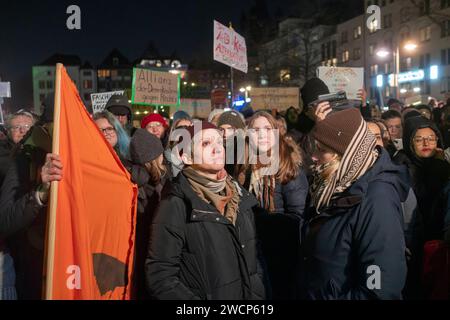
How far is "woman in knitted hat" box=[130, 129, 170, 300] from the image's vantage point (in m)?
3.71

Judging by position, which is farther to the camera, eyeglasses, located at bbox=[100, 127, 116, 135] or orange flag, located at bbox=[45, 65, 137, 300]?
eyeglasses, located at bbox=[100, 127, 116, 135]

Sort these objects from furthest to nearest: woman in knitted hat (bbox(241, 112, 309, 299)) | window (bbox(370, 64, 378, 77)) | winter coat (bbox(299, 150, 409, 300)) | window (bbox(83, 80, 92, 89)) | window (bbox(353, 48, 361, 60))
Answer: window (bbox(83, 80, 92, 89)) < window (bbox(353, 48, 361, 60)) < window (bbox(370, 64, 378, 77)) < woman in knitted hat (bbox(241, 112, 309, 299)) < winter coat (bbox(299, 150, 409, 300))

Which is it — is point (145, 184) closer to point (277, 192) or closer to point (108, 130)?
point (108, 130)

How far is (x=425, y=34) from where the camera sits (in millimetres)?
54781

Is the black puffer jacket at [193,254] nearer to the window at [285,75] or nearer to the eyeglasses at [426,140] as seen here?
the eyeglasses at [426,140]

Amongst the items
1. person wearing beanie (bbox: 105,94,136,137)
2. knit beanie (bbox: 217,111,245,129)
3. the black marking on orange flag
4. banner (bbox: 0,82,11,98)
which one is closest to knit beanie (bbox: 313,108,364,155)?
the black marking on orange flag

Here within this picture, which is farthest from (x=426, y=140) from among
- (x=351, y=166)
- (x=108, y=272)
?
(x=108, y=272)

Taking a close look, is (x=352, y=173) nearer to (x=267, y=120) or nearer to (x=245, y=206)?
(x=245, y=206)

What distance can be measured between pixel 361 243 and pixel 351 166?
450 mm

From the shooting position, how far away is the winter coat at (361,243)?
109 inches

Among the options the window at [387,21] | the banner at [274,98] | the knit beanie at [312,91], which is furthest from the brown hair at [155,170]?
the window at [387,21]

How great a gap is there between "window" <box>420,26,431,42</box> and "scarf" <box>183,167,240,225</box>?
183 ft

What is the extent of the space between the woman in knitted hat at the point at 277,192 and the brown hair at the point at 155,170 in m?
0.76

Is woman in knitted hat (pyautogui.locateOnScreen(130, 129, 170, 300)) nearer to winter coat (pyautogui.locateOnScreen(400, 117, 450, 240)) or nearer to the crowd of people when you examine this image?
the crowd of people
